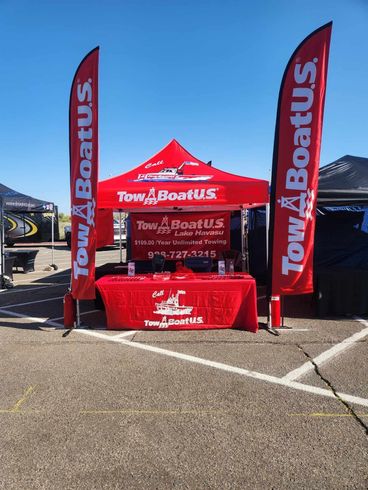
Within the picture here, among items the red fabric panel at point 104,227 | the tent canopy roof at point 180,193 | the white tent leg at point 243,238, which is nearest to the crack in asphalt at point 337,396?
the tent canopy roof at point 180,193

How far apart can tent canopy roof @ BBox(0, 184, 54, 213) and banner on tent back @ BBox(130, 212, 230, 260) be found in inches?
166

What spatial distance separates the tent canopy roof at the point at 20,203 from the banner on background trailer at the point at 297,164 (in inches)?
325

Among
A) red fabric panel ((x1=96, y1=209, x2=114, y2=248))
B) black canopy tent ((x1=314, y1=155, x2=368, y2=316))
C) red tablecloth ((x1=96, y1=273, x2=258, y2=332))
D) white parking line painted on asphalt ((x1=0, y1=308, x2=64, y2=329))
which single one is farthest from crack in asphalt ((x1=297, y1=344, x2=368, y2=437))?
red fabric panel ((x1=96, y1=209, x2=114, y2=248))

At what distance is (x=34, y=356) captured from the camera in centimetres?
464

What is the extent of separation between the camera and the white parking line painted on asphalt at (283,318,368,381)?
397 cm

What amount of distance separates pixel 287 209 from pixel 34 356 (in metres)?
4.09

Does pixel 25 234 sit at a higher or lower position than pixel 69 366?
higher

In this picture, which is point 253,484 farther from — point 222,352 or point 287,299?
point 287,299

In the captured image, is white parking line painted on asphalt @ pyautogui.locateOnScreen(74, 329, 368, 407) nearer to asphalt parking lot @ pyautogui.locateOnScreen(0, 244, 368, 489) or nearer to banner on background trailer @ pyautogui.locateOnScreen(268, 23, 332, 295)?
asphalt parking lot @ pyautogui.locateOnScreen(0, 244, 368, 489)

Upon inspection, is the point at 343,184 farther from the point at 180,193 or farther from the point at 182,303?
the point at 182,303

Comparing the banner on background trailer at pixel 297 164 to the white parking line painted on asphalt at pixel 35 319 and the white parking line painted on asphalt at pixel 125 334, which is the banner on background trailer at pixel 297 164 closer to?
the white parking line painted on asphalt at pixel 125 334

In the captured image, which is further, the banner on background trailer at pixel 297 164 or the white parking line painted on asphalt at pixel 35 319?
the white parking line painted on asphalt at pixel 35 319

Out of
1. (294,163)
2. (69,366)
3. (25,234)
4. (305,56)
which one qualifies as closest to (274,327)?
(294,163)

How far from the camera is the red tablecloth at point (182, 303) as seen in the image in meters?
5.64
